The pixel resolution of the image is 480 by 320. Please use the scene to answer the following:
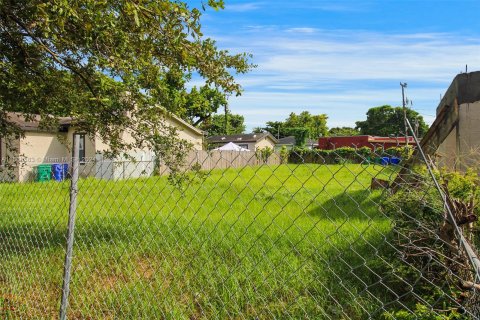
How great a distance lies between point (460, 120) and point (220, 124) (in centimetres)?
5364

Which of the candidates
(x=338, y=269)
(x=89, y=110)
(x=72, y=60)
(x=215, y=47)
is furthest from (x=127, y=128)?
A: (x=338, y=269)

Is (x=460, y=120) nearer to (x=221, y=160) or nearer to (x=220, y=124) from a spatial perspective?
(x=221, y=160)

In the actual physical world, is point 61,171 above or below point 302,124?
below

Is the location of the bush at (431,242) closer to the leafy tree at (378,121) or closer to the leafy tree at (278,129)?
the leafy tree at (278,129)

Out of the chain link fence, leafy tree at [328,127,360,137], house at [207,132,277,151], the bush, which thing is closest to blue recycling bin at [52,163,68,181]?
the chain link fence

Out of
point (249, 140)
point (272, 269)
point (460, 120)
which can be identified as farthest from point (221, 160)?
point (249, 140)

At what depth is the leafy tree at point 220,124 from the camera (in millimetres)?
50966

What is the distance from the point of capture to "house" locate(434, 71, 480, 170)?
403 cm

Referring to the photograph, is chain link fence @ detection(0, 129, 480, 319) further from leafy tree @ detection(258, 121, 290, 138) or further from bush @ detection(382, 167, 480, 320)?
leafy tree @ detection(258, 121, 290, 138)

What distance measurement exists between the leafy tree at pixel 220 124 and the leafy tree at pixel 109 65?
132 feet

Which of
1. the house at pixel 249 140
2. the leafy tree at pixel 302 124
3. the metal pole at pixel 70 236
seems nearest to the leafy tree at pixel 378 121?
the leafy tree at pixel 302 124

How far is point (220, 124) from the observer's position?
2261 inches

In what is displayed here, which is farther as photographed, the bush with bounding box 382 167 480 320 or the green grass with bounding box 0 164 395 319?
the green grass with bounding box 0 164 395 319

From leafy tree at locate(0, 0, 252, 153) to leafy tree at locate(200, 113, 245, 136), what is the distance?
132 feet
